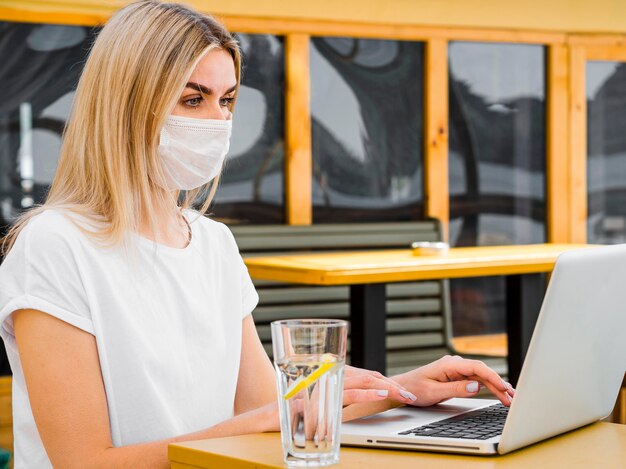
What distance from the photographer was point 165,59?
167 centimetres

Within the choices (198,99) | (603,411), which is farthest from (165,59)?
(603,411)

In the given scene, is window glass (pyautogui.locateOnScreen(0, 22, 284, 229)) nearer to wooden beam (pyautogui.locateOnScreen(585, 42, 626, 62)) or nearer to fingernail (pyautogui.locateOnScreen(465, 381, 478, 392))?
wooden beam (pyautogui.locateOnScreen(585, 42, 626, 62))

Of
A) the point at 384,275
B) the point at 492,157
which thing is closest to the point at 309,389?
the point at 384,275

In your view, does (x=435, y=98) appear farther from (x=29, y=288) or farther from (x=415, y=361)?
(x=29, y=288)

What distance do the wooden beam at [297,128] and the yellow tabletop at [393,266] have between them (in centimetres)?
87

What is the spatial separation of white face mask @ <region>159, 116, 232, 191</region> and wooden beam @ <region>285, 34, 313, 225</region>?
3005 millimetres

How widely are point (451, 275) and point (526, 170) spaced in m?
2.14

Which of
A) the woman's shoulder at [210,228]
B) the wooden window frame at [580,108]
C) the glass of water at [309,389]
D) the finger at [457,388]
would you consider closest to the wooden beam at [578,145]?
the wooden window frame at [580,108]

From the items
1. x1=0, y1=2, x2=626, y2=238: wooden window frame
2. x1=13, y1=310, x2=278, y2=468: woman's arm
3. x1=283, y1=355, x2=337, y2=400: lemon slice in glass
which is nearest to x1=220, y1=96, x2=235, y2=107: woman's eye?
x1=13, y1=310, x2=278, y2=468: woman's arm

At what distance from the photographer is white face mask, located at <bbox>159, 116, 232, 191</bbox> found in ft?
Answer: 5.82

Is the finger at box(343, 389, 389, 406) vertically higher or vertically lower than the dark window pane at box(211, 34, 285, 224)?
lower

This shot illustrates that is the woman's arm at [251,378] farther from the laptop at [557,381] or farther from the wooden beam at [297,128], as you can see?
the wooden beam at [297,128]

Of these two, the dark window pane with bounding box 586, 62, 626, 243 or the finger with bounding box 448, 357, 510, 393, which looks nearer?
the finger with bounding box 448, 357, 510, 393

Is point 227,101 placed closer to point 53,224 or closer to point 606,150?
point 53,224
